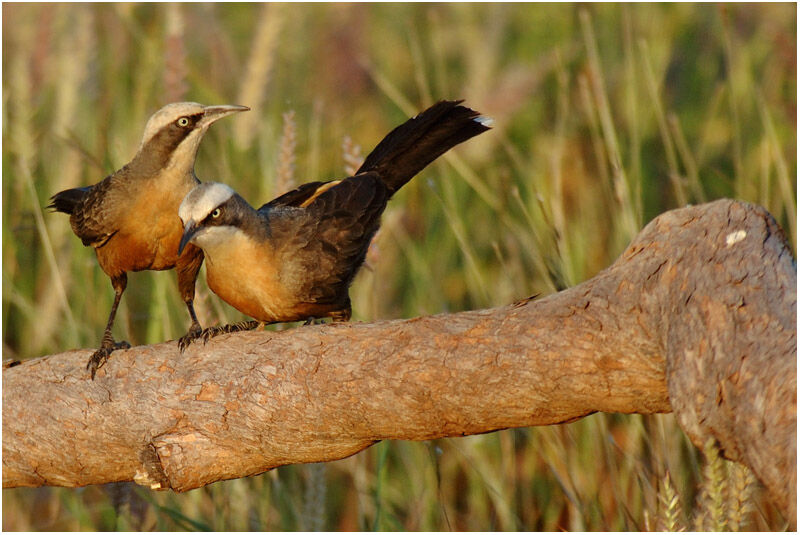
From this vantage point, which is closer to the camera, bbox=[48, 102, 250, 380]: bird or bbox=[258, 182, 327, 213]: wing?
bbox=[48, 102, 250, 380]: bird

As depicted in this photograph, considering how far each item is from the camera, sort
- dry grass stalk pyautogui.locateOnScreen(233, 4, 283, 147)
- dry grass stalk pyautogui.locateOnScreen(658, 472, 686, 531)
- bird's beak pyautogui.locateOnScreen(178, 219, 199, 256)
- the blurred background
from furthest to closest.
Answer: dry grass stalk pyautogui.locateOnScreen(233, 4, 283, 147), the blurred background, bird's beak pyautogui.locateOnScreen(178, 219, 199, 256), dry grass stalk pyautogui.locateOnScreen(658, 472, 686, 531)

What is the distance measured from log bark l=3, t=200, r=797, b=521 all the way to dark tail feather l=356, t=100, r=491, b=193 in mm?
926

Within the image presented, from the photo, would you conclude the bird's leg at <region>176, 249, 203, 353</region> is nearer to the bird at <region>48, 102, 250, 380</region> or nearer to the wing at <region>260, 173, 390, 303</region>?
the bird at <region>48, 102, 250, 380</region>

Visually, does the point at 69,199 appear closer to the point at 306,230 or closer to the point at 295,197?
the point at 295,197

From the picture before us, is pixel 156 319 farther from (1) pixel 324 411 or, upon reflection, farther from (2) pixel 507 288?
(2) pixel 507 288

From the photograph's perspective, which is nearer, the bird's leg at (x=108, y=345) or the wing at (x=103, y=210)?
the bird's leg at (x=108, y=345)

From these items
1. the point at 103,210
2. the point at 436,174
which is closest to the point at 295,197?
the point at 103,210

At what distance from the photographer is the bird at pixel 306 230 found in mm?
2787

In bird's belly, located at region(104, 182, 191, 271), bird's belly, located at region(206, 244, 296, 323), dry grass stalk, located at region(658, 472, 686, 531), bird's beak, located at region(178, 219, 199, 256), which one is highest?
bird's belly, located at region(104, 182, 191, 271)

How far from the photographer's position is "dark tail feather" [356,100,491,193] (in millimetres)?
3094

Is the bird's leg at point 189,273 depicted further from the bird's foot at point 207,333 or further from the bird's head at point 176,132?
the bird's head at point 176,132

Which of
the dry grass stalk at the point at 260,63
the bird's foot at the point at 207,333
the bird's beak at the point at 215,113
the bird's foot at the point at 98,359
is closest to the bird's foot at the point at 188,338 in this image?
the bird's foot at the point at 207,333

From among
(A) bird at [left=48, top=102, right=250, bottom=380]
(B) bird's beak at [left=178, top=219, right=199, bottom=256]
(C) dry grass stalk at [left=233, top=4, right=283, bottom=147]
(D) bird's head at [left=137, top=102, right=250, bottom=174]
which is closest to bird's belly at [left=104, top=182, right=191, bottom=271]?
(A) bird at [left=48, top=102, right=250, bottom=380]

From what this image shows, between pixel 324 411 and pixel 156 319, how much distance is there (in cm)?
119
